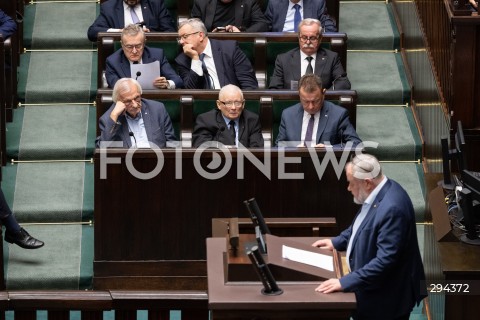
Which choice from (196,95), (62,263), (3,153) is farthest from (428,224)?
(3,153)

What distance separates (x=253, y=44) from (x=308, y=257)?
2.56m

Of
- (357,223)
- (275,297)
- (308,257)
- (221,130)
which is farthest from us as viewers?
(221,130)

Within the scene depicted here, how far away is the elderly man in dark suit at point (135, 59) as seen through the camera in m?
6.35

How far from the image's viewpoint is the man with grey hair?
4.32 meters

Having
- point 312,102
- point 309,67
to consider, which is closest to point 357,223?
point 312,102

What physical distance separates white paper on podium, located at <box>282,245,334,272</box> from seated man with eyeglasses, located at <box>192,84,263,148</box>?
1599 millimetres

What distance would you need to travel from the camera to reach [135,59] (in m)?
6.42

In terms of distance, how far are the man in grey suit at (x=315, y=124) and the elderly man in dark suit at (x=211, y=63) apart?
624 mm

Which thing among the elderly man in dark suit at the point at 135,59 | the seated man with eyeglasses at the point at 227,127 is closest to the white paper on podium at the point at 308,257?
the seated man with eyeglasses at the point at 227,127

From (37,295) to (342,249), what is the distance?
1444 millimetres

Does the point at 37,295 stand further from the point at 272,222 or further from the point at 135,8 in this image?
the point at 135,8

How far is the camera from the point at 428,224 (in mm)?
5496

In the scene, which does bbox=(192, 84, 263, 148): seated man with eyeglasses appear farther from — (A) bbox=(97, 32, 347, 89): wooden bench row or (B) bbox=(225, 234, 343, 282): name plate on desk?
(B) bbox=(225, 234, 343, 282): name plate on desk

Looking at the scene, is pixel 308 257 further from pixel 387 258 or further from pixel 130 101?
pixel 130 101
